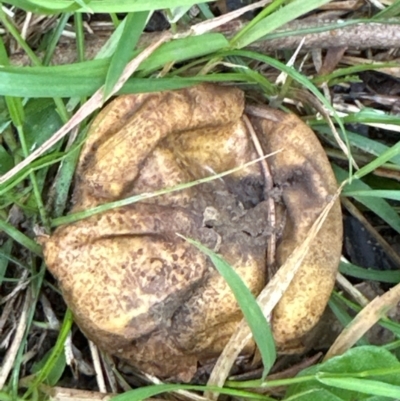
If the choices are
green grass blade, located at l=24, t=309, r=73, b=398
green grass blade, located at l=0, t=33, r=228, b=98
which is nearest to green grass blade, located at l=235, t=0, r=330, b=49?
green grass blade, located at l=0, t=33, r=228, b=98

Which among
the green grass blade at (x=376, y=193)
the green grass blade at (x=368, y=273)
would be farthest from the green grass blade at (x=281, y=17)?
the green grass blade at (x=368, y=273)

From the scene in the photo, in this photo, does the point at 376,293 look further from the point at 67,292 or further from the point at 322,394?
the point at 67,292

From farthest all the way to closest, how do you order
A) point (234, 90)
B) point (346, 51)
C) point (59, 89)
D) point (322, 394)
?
point (346, 51) < point (234, 90) < point (322, 394) < point (59, 89)

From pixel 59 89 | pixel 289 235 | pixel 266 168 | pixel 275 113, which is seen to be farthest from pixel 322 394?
pixel 59 89

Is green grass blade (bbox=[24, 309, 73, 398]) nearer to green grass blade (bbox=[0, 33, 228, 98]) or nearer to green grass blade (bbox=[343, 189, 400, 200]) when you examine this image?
green grass blade (bbox=[0, 33, 228, 98])

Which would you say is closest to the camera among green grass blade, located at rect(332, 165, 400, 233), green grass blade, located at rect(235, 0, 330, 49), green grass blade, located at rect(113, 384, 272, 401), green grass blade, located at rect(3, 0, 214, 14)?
green grass blade, located at rect(3, 0, 214, 14)

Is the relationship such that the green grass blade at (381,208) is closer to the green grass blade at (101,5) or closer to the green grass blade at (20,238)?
the green grass blade at (101,5)

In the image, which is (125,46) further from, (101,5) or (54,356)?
(54,356)
